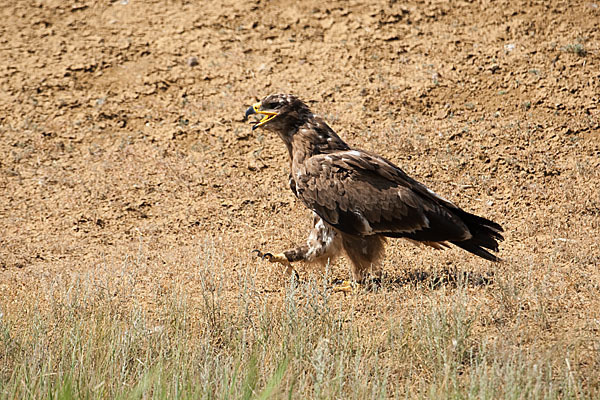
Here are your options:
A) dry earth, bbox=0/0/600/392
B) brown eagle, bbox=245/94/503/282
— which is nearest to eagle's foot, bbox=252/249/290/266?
brown eagle, bbox=245/94/503/282

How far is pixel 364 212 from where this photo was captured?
6602 mm

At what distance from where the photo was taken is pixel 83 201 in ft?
30.7

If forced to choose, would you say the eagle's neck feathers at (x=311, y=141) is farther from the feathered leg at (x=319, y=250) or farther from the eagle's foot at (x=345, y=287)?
the eagle's foot at (x=345, y=287)

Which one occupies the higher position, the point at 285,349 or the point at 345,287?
the point at 285,349

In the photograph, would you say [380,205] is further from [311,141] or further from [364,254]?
[311,141]

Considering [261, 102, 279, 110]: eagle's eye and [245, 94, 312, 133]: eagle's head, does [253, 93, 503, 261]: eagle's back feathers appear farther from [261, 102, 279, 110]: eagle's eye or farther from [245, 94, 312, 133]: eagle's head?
[261, 102, 279, 110]: eagle's eye

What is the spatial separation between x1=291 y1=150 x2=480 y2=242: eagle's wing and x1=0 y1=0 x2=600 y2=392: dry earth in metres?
0.46

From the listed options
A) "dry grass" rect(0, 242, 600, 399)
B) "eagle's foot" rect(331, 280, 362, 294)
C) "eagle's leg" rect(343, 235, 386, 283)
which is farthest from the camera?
"eagle's leg" rect(343, 235, 386, 283)

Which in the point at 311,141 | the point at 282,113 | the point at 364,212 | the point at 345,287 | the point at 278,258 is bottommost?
the point at 345,287

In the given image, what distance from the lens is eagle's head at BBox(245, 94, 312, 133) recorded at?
7141mm

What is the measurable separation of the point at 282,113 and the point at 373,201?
4.06ft

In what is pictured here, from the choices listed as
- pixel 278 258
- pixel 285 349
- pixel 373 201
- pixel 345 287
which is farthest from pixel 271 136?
pixel 285 349

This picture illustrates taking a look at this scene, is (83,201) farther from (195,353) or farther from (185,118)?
(195,353)

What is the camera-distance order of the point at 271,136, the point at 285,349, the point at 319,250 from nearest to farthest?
the point at 285,349 < the point at 319,250 < the point at 271,136
